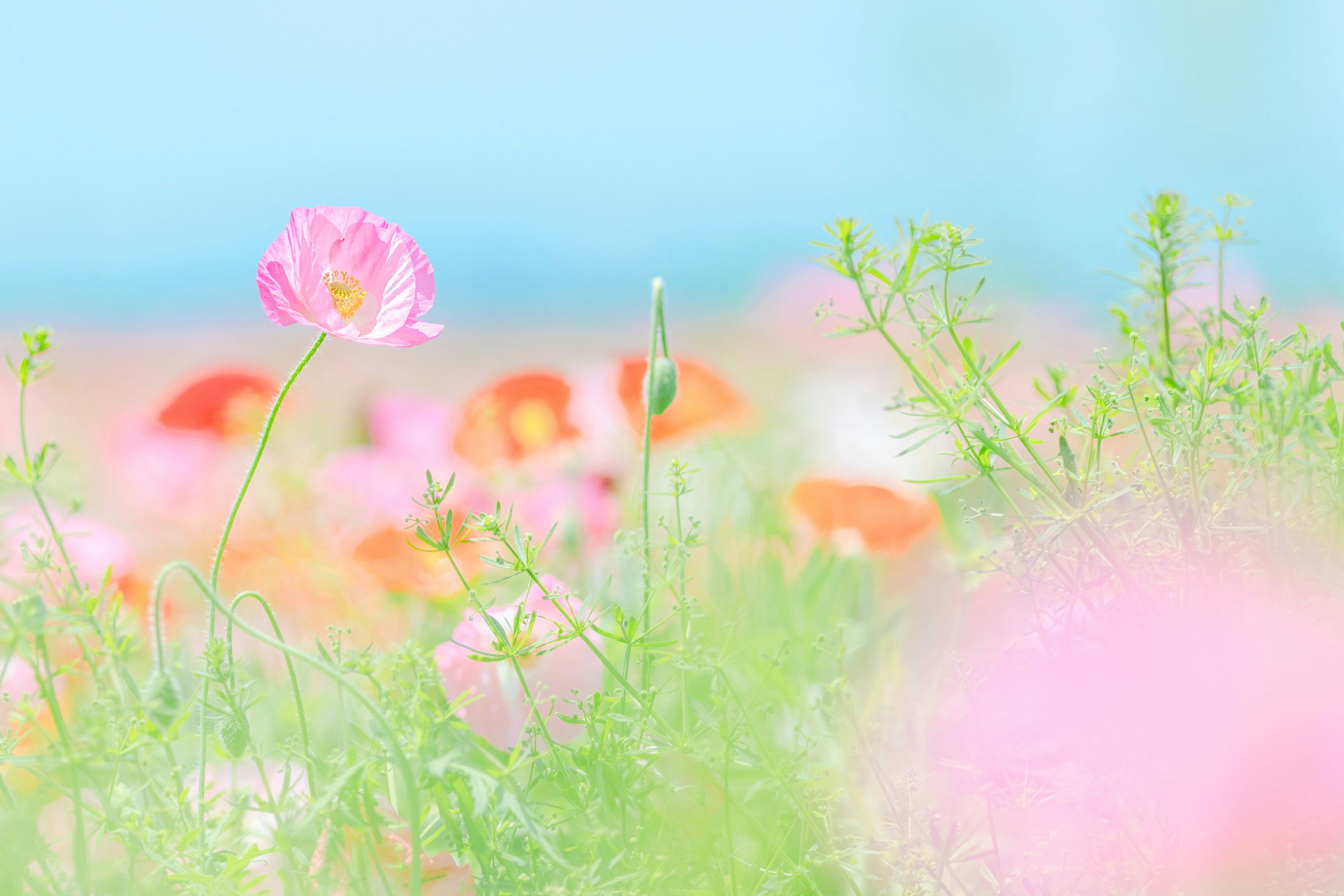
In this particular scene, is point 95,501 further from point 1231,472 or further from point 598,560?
point 1231,472

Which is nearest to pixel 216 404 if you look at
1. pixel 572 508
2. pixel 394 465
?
pixel 394 465

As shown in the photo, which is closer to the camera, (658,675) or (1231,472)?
(1231,472)

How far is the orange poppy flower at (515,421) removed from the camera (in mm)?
684

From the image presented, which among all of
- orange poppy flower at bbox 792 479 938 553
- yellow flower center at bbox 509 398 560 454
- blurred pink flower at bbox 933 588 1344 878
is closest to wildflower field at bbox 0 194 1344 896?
blurred pink flower at bbox 933 588 1344 878

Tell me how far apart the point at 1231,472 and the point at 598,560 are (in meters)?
0.37

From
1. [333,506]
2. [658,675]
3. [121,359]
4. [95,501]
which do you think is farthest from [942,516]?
[121,359]

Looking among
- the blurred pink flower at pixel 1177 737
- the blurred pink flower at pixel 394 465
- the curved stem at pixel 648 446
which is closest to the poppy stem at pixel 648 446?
the curved stem at pixel 648 446

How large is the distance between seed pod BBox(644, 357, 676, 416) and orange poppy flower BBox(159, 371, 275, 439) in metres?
0.41

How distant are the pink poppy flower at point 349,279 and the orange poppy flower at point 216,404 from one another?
40 centimetres

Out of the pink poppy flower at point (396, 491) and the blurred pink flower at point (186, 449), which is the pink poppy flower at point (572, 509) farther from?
the blurred pink flower at point (186, 449)

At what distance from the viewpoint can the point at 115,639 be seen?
13.0 inches

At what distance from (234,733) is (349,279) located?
0.14 meters

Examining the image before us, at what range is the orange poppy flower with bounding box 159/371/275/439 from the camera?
0.73m

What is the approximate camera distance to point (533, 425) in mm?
711
